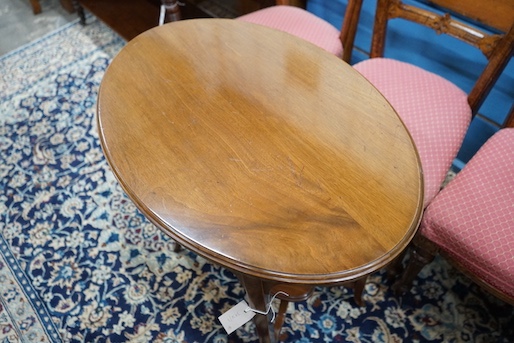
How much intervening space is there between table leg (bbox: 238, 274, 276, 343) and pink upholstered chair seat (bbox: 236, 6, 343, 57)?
76 centimetres

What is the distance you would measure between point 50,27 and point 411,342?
2.10 metres

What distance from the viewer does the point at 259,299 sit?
0.73 meters

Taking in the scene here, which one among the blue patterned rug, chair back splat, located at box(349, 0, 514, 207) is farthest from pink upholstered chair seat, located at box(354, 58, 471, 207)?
the blue patterned rug

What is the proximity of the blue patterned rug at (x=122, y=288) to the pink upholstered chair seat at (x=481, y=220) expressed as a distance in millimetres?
298

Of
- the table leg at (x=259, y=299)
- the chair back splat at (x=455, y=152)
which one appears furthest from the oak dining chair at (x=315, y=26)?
the table leg at (x=259, y=299)

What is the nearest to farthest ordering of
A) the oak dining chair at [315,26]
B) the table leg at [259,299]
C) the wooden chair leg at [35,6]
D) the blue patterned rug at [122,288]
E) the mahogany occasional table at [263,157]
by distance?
the mahogany occasional table at [263,157] < the table leg at [259,299] < the blue patterned rug at [122,288] < the oak dining chair at [315,26] < the wooden chair leg at [35,6]

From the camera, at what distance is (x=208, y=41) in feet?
3.07

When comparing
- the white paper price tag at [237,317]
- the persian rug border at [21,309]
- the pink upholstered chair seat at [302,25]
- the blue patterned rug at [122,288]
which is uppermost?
the pink upholstered chair seat at [302,25]

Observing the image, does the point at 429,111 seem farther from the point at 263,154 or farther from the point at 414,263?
the point at 263,154

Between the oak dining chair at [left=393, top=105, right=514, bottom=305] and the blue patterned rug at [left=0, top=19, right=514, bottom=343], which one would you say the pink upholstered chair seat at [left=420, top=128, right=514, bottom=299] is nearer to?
the oak dining chair at [left=393, top=105, right=514, bottom=305]

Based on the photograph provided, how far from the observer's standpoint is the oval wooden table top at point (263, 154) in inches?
22.8

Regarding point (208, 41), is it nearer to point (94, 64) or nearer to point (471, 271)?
point (471, 271)

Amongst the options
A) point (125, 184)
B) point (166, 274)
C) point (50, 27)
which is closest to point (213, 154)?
point (125, 184)

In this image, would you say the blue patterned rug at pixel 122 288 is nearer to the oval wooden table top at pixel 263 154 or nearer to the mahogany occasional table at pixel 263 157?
the mahogany occasional table at pixel 263 157
